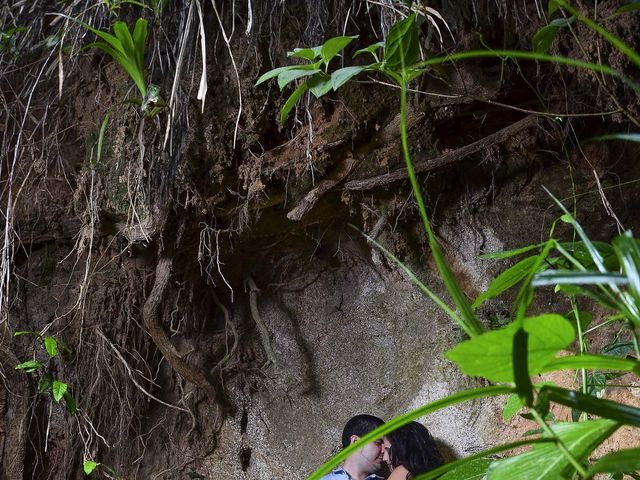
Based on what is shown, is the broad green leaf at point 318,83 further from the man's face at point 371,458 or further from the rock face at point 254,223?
the man's face at point 371,458

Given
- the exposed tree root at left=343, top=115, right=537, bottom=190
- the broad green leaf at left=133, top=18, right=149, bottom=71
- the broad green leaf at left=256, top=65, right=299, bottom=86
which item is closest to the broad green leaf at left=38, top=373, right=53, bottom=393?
the broad green leaf at left=133, top=18, right=149, bottom=71

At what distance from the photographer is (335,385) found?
270 centimetres

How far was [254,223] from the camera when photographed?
2.35 metres

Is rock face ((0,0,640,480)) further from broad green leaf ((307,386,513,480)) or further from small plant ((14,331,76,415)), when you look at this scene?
broad green leaf ((307,386,513,480))

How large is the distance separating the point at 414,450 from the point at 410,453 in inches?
0.7

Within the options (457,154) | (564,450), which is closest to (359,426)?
(457,154)

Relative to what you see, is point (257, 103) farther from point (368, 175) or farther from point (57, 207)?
point (57, 207)

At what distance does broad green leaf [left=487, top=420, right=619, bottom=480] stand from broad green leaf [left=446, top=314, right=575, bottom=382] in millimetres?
49

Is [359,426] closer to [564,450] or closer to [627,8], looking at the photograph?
[627,8]

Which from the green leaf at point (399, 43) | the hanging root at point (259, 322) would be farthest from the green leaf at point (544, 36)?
the hanging root at point (259, 322)

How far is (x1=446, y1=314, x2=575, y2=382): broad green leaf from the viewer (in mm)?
388

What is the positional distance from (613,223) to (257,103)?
1.36 m

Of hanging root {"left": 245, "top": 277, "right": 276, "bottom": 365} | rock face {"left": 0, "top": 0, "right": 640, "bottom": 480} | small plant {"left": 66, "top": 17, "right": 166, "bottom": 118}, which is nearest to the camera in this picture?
small plant {"left": 66, "top": 17, "right": 166, "bottom": 118}

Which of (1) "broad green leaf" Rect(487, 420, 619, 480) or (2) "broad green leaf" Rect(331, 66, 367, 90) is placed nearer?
(1) "broad green leaf" Rect(487, 420, 619, 480)
